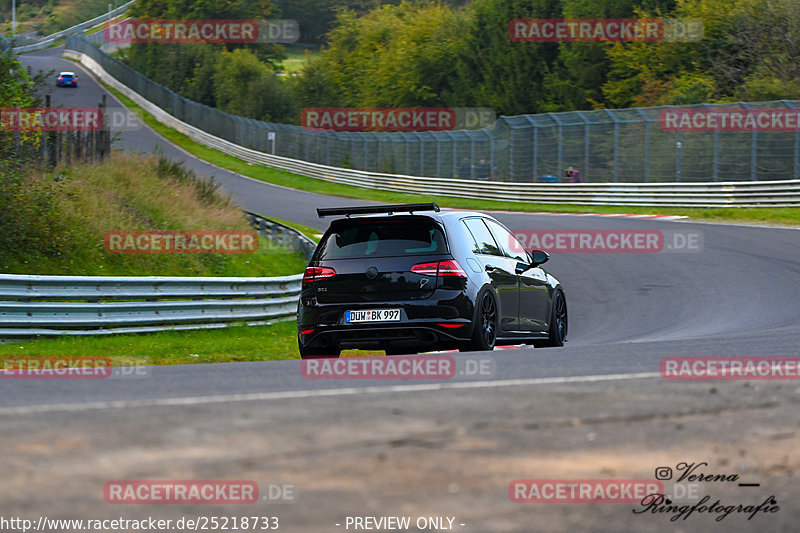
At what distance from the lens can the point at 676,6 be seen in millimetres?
58656

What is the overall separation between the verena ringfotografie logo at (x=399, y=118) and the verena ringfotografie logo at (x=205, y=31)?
1963cm

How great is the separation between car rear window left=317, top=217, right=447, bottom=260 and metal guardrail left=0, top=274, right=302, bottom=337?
5.34m

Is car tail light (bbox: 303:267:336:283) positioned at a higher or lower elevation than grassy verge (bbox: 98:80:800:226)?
higher

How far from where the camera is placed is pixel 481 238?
1090 centimetres

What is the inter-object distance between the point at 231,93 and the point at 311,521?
85.8 meters

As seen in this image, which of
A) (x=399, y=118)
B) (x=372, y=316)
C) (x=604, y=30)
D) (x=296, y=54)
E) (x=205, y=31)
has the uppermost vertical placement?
(x=604, y=30)

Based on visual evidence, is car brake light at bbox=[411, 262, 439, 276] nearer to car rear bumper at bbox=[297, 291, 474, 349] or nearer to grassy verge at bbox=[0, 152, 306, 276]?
car rear bumper at bbox=[297, 291, 474, 349]

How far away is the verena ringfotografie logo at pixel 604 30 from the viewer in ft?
178

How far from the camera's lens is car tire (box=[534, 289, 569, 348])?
40.9 feet

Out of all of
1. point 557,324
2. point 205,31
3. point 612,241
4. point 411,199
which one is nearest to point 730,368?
point 557,324

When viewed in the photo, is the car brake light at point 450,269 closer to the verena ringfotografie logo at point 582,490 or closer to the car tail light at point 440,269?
the car tail light at point 440,269

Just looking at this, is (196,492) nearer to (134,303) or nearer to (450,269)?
(450,269)

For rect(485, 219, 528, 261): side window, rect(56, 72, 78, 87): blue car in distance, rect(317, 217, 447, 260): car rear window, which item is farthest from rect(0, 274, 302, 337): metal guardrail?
rect(56, 72, 78, 87): blue car in distance

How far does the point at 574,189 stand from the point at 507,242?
28956 millimetres
